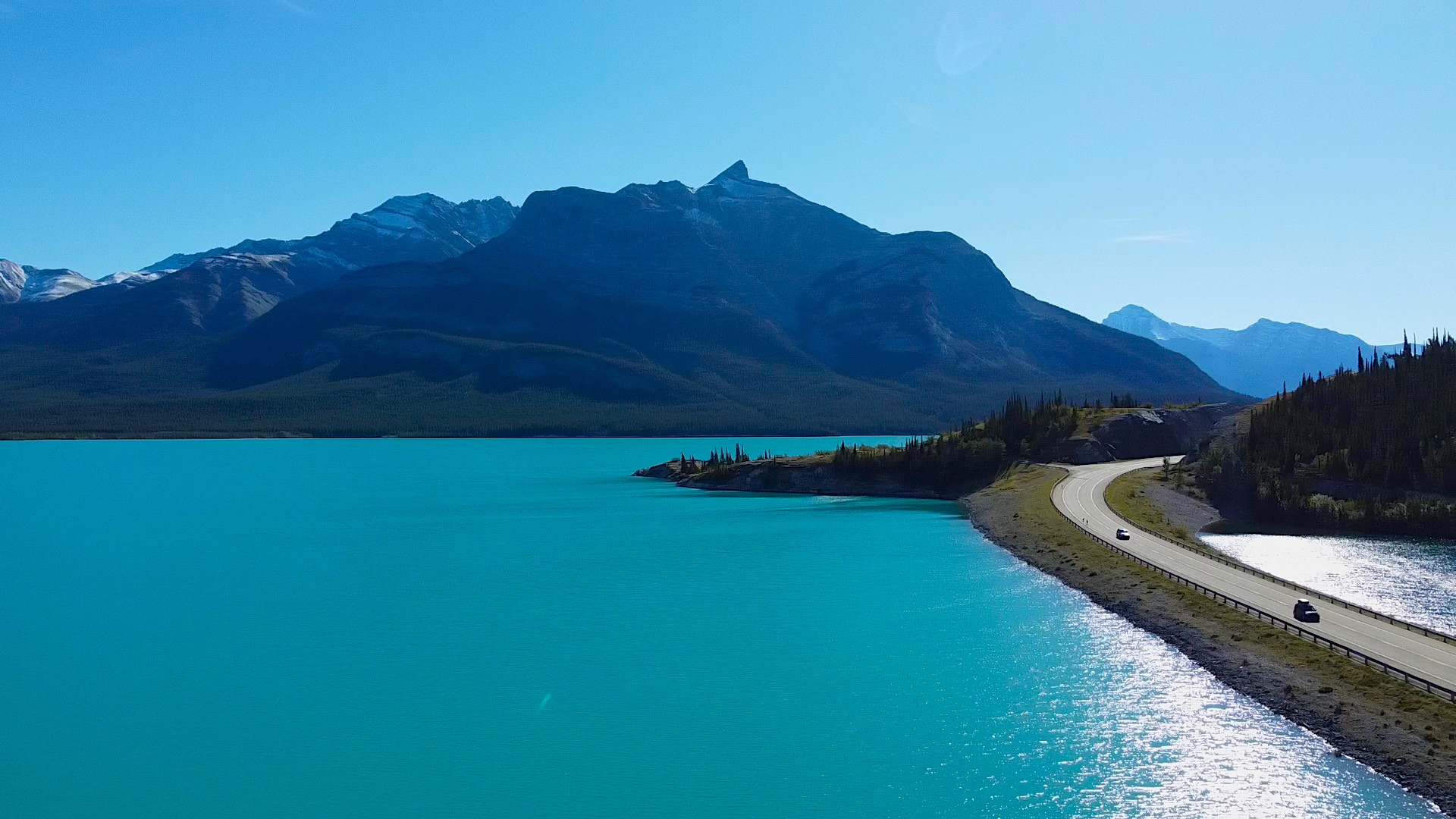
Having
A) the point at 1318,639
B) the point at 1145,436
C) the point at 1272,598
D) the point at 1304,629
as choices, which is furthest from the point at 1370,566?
the point at 1145,436

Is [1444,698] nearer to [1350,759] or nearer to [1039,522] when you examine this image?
[1350,759]

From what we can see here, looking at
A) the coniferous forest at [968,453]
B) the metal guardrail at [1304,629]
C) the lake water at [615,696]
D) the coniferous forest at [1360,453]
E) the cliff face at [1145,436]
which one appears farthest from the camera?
the cliff face at [1145,436]

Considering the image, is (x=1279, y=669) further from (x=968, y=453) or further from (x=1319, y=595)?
(x=968, y=453)

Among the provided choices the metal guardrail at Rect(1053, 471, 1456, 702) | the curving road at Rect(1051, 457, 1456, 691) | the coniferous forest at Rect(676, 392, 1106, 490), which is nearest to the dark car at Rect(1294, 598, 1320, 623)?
the curving road at Rect(1051, 457, 1456, 691)

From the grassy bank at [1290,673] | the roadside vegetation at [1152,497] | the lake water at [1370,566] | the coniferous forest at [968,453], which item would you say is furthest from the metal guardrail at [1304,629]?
the coniferous forest at [968,453]

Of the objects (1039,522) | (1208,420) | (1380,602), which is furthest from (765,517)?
(1208,420)

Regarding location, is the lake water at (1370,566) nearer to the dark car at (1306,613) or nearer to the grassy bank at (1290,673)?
the dark car at (1306,613)
